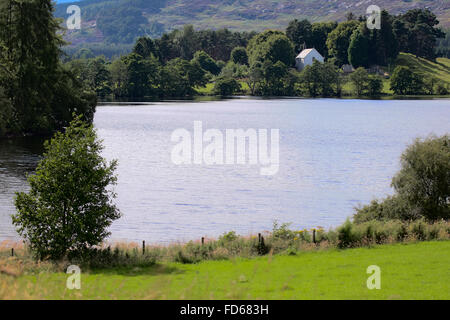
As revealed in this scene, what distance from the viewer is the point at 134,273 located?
26.6 meters

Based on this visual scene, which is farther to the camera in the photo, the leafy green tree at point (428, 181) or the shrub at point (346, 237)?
the leafy green tree at point (428, 181)

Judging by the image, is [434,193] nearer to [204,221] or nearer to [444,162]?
[444,162]

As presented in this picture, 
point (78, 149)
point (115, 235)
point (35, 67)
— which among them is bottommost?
point (115, 235)

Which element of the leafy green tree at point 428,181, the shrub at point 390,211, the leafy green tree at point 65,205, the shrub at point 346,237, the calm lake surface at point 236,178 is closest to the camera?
the leafy green tree at point 65,205

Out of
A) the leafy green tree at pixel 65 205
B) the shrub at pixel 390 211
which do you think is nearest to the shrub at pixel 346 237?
the shrub at pixel 390 211

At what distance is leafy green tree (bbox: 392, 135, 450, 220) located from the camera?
39844 mm

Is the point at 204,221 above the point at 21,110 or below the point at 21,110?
below

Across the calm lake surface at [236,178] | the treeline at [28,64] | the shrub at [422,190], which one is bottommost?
the calm lake surface at [236,178]

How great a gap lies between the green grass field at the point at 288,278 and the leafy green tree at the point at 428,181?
8.01 metres

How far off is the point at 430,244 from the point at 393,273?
8440 millimetres

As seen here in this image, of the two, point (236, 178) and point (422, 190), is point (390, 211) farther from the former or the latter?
point (236, 178)

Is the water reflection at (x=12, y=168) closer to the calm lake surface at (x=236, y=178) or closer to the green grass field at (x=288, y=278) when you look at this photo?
the calm lake surface at (x=236, y=178)

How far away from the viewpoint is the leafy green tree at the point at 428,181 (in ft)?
131
